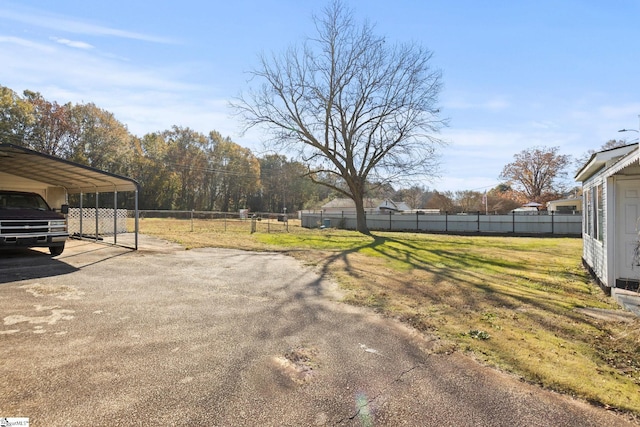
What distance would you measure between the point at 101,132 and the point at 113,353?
4293 cm

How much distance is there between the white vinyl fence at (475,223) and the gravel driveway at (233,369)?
2280 cm

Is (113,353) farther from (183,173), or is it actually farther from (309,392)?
(183,173)

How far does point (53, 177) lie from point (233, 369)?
13.0m

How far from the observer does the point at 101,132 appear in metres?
38.8

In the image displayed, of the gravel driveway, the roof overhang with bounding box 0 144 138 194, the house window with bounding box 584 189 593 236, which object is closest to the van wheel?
the roof overhang with bounding box 0 144 138 194

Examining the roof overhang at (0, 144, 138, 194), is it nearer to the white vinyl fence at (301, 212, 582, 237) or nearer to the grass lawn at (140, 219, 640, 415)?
the grass lawn at (140, 219, 640, 415)

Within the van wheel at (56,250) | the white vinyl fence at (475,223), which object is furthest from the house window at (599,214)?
the white vinyl fence at (475,223)

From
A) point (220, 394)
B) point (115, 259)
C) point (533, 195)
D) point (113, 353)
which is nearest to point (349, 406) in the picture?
point (220, 394)

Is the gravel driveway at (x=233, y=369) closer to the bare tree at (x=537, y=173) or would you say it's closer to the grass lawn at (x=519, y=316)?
the grass lawn at (x=519, y=316)

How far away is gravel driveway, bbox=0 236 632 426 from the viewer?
251 cm

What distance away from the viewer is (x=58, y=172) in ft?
37.2

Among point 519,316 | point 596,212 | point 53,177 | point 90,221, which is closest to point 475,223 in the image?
point 596,212

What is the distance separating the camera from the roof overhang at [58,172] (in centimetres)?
914

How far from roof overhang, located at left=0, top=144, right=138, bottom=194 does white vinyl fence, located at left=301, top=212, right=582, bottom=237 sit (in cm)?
1904
